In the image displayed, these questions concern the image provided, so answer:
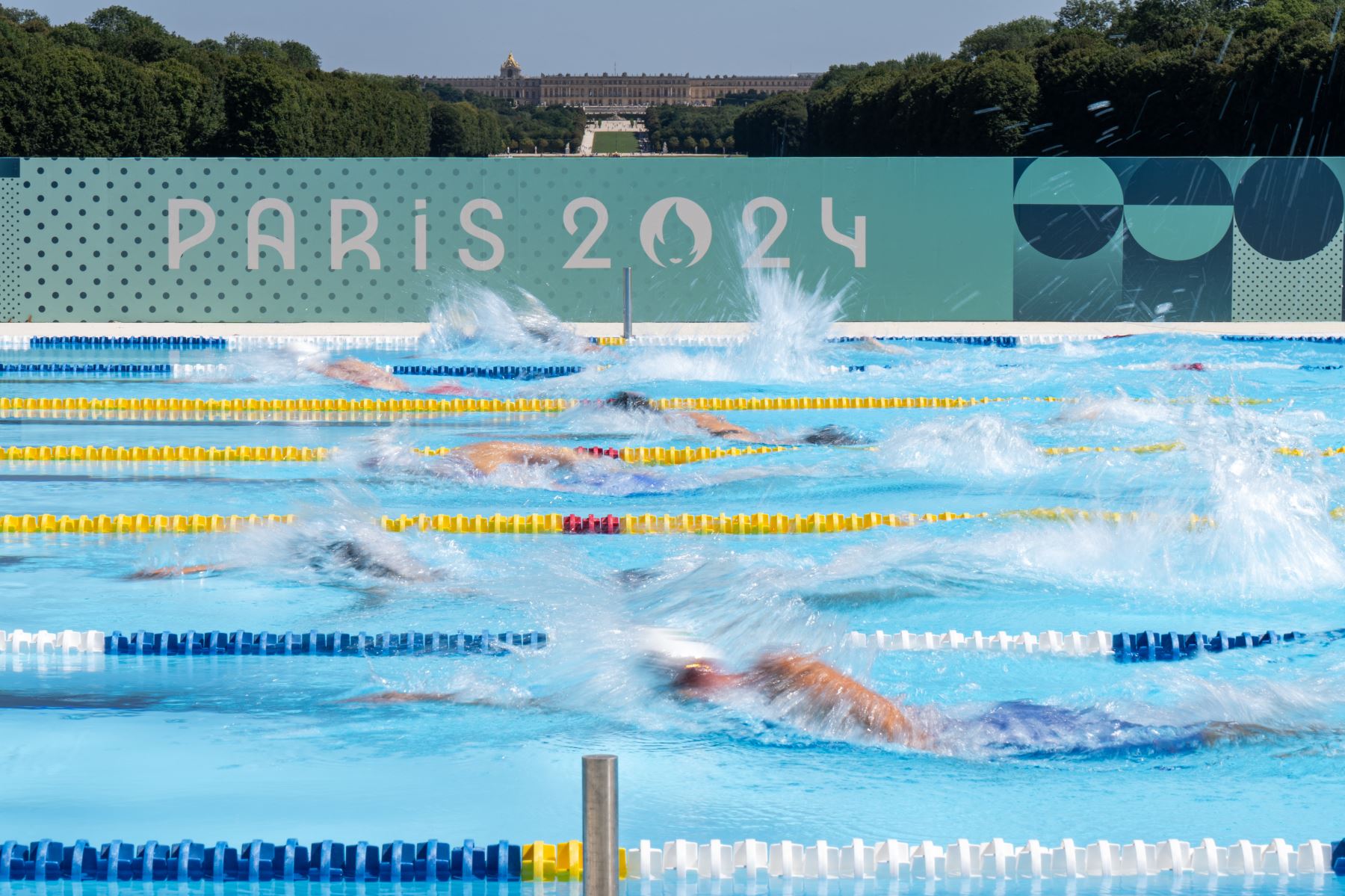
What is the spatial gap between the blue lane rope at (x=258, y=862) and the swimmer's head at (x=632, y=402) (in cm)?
682

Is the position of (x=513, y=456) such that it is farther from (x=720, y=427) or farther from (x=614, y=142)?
(x=614, y=142)

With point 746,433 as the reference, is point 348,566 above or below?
below

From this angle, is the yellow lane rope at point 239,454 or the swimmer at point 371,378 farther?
the swimmer at point 371,378

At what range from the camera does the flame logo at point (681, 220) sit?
15047 millimetres

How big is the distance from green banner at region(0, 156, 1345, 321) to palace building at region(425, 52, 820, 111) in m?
176

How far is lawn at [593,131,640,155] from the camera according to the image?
136 m

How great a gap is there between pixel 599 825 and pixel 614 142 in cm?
14302

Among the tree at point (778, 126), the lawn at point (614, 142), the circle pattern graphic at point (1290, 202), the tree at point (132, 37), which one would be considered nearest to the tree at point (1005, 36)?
the tree at point (778, 126)

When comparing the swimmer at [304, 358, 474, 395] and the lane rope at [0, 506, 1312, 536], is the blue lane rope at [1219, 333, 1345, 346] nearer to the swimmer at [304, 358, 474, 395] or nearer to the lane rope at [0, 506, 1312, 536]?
the swimmer at [304, 358, 474, 395]

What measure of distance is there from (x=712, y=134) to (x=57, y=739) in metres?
142

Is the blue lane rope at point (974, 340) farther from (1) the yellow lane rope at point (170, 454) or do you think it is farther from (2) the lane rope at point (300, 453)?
(1) the yellow lane rope at point (170, 454)

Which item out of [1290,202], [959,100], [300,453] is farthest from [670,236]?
[959,100]

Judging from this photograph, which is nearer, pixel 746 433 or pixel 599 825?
pixel 599 825

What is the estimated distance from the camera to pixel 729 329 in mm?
14828
